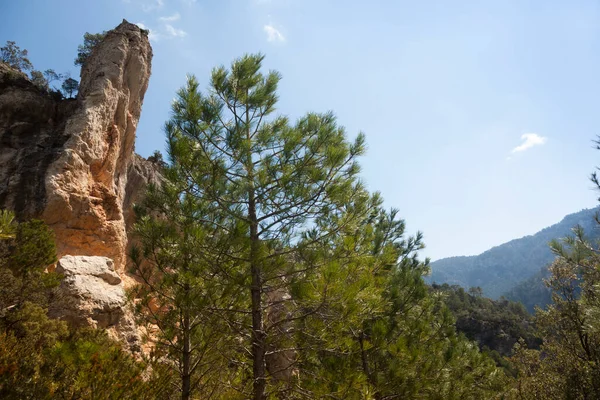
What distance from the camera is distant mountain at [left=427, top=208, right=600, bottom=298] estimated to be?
132m

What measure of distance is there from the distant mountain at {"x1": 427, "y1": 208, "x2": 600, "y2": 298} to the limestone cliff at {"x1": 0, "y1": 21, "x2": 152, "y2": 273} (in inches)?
5292

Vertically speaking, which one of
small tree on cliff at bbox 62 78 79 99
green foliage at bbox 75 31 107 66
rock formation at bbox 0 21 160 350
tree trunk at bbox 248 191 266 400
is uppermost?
green foliage at bbox 75 31 107 66

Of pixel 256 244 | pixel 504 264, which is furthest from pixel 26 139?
pixel 504 264

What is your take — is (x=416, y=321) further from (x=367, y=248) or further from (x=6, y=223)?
(x=6, y=223)

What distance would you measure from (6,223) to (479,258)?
7633 inches

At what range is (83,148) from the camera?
12031mm

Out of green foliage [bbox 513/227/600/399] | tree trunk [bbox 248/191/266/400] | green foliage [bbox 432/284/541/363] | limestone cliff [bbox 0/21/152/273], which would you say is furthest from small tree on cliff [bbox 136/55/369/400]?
green foliage [bbox 432/284/541/363]

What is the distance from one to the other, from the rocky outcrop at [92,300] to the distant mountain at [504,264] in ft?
446

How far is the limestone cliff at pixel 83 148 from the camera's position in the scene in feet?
35.9

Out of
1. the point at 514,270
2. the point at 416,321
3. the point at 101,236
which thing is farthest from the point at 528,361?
the point at 514,270

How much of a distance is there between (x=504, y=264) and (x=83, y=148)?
581ft

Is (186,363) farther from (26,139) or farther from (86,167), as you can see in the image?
(26,139)

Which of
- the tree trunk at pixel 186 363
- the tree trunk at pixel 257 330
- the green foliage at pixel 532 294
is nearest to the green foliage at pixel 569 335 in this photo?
the tree trunk at pixel 257 330

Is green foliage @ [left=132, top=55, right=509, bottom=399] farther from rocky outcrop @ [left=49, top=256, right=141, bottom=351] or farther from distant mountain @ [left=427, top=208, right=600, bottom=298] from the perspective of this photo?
distant mountain @ [left=427, top=208, right=600, bottom=298]
